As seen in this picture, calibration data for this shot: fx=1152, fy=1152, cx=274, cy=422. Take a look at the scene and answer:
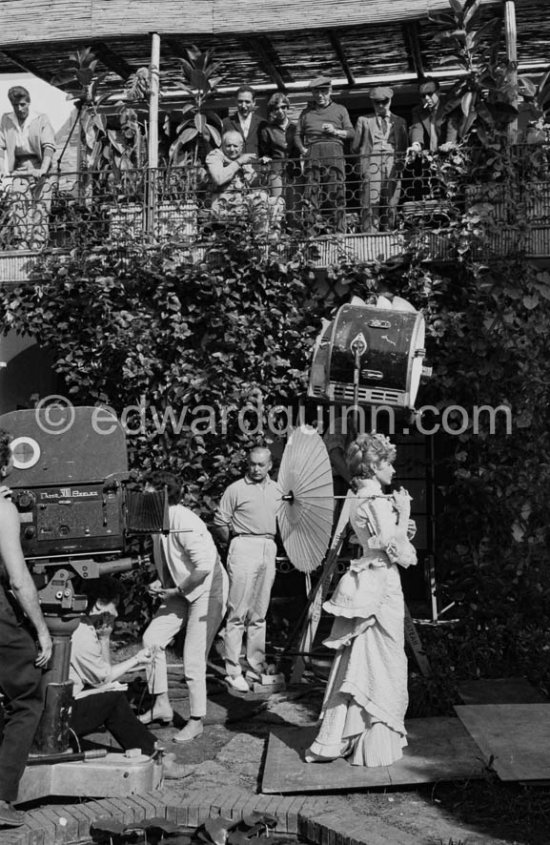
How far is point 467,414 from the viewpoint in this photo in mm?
9227

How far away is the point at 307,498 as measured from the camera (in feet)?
25.8

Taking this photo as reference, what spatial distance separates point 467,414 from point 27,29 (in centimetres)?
544

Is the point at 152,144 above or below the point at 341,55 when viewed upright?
below

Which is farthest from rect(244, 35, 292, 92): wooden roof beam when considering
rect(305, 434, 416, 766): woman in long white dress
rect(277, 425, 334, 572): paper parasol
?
A: rect(305, 434, 416, 766): woman in long white dress

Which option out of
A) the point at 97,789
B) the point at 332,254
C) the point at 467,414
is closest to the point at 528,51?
the point at 332,254

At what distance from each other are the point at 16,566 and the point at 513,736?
2.91 meters

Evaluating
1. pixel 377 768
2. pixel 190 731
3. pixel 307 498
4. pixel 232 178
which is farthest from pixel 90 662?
pixel 232 178

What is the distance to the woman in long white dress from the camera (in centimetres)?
604

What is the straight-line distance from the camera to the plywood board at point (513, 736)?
19.1 feet

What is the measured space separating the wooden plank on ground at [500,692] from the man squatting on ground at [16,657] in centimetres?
319

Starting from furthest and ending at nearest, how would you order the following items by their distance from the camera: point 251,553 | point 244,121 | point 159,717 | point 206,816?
point 244,121 → point 251,553 → point 159,717 → point 206,816

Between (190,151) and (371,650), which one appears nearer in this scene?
(371,650)

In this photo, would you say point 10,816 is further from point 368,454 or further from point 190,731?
point 368,454

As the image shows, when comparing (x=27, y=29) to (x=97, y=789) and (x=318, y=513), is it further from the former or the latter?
(x=97, y=789)
